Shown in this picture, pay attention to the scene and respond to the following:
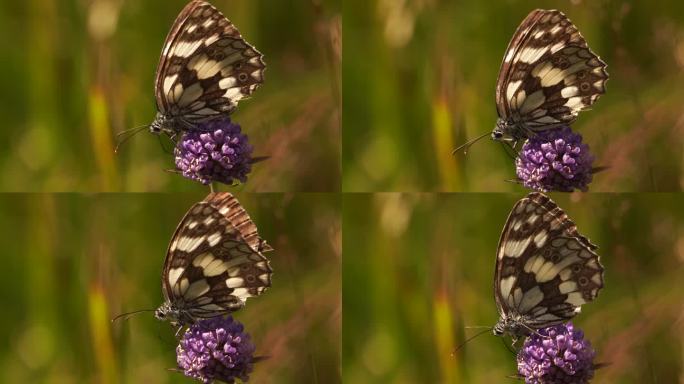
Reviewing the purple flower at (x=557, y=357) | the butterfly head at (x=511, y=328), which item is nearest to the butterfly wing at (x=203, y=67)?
the butterfly head at (x=511, y=328)

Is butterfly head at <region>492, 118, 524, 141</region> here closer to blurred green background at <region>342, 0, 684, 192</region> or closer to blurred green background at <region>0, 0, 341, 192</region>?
blurred green background at <region>342, 0, 684, 192</region>

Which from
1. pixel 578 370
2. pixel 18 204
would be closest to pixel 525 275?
pixel 578 370

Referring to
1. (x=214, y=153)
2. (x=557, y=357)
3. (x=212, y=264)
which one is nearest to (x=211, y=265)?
(x=212, y=264)

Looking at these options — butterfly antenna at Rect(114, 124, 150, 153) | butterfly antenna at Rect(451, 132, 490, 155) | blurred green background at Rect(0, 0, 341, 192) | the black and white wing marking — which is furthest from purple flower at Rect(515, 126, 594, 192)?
butterfly antenna at Rect(114, 124, 150, 153)

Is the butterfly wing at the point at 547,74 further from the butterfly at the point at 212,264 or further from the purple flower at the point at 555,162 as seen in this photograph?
the butterfly at the point at 212,264

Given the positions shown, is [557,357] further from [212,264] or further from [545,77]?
[212,264]

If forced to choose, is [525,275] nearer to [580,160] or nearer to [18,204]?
[580,160]
